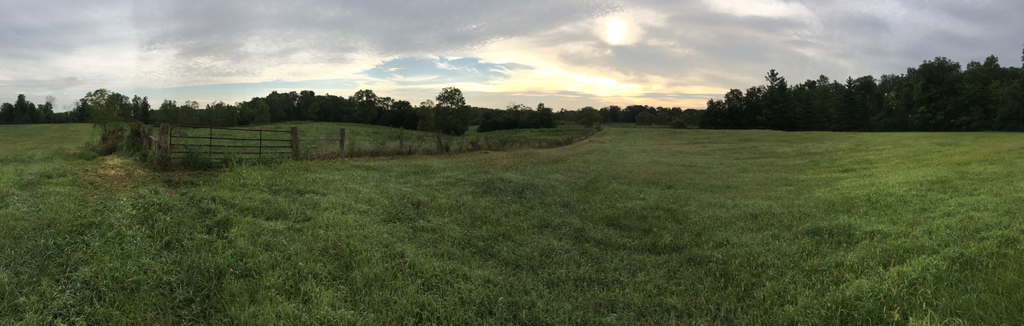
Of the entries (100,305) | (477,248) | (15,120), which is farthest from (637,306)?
(15,120)

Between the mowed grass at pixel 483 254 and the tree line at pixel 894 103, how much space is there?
62.5 meters

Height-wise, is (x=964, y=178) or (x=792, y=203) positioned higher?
(x=964, y=178)

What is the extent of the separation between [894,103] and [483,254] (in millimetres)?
84584

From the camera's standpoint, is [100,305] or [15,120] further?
[15,120]

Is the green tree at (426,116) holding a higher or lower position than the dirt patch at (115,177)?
higher

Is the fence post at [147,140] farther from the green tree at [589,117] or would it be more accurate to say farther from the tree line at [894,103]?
the green tree at [589,117]

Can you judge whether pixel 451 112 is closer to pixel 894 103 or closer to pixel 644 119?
pixel 644 119

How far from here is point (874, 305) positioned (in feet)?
12.2

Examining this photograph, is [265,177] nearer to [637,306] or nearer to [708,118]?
[637,306]

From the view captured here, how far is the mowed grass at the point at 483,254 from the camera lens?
12.7 feet

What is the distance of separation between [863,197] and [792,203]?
4.50 ft

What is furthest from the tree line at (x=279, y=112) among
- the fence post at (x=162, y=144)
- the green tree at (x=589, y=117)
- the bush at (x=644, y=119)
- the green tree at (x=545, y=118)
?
the fence post at (x=162, y=144)

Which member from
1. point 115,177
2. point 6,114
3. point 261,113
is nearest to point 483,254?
point 115,177

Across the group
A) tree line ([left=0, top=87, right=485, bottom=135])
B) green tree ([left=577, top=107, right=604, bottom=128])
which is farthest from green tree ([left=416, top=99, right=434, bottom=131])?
green tree ([left=577, top=107, right=604, bottom=128])
